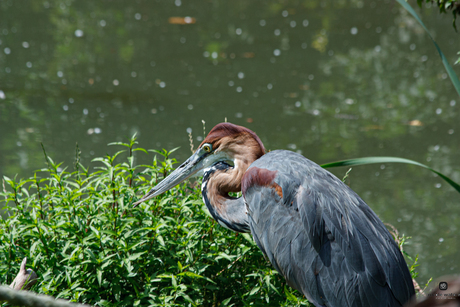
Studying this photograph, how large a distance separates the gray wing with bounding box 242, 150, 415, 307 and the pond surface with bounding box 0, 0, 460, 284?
5.02 feet

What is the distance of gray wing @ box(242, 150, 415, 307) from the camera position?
2.11 meters

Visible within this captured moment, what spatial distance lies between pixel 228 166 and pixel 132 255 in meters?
0.81

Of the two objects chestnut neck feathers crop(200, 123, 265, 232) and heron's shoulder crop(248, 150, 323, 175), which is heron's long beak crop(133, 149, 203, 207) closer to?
chestnut neck feathers crop(200, 123, 265, 232)

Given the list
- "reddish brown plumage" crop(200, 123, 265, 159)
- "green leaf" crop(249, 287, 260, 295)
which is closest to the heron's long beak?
"reddish brown plumage" crop(200, 123, 265, 159)

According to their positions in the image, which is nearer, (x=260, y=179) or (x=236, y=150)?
(x=260, y=179)

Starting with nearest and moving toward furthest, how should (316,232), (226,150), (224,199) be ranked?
(316,232), (224,199), (226,150)

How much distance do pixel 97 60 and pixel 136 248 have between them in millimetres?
4795

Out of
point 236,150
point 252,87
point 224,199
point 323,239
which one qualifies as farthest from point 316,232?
point 252,87

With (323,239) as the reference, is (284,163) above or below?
above

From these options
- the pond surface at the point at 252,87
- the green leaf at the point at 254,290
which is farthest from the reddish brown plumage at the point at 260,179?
the pond surface at the point at 252,87

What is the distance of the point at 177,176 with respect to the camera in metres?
2.70

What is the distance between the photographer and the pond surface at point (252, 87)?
4.59 m

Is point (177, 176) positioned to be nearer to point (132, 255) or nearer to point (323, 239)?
point (132, 255)

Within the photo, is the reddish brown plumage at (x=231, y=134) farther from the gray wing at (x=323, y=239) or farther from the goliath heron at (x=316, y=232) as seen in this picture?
the gray wing at (x=323, y=239)
